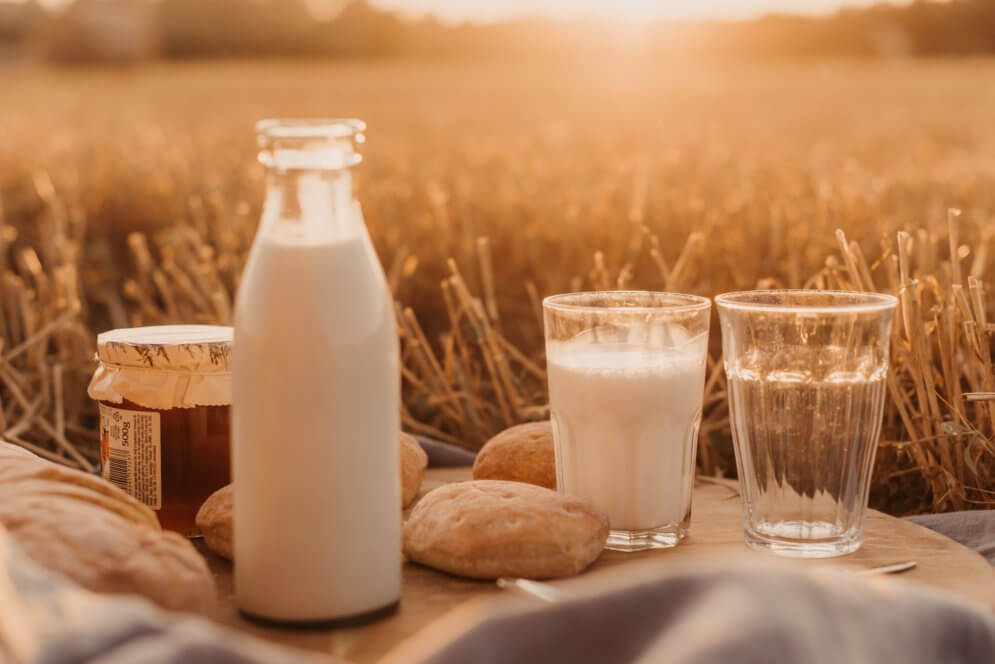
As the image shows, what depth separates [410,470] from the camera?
134 cm

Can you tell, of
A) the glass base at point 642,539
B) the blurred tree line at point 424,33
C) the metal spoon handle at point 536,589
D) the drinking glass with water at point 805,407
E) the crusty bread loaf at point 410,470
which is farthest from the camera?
the blurred tree line at point 424,33

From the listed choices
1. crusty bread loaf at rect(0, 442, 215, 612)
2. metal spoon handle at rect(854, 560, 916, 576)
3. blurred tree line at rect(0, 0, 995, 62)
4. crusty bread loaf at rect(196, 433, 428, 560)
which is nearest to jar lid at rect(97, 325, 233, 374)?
crusty bread loaf at rect(196, 433, 428, 560)

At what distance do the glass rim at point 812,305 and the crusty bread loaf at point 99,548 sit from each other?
21.2 inches

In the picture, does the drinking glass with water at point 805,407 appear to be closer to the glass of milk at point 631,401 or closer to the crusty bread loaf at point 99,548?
the glass of milk at point 631,401

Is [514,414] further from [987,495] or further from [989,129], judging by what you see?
A: [989,129]

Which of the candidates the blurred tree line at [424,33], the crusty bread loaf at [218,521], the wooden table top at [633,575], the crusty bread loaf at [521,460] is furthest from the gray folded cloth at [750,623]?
the blurred tree line at [424,33]

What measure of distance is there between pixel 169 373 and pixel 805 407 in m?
0.63

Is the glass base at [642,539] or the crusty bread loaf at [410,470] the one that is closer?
the glass base at [642,539]

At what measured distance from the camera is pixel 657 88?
8.66m

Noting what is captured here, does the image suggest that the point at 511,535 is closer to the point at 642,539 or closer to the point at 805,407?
the point at 642,539

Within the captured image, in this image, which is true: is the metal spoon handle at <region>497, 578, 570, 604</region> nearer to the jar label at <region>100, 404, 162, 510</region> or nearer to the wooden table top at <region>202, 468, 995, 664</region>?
the wooden table top at <region>202, 468, 995, 664</region>

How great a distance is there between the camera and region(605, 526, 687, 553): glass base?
1.20 metres

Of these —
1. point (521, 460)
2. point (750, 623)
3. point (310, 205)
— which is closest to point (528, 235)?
point (521, 460)

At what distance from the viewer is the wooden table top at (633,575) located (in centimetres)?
94
